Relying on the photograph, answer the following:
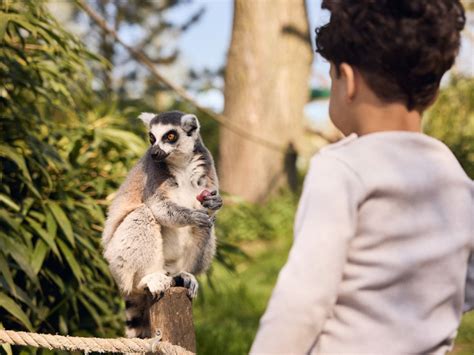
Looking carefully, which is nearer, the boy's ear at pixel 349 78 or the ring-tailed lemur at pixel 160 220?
the boy's ear at pixel 349 78

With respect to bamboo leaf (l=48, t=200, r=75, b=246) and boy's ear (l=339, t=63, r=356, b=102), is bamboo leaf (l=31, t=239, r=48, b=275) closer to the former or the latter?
bamboo leaf (l=48, t=200, r=75, b=246)

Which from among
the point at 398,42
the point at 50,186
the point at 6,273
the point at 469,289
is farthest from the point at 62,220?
the point at 398,42

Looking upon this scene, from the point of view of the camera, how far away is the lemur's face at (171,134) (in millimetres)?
2283

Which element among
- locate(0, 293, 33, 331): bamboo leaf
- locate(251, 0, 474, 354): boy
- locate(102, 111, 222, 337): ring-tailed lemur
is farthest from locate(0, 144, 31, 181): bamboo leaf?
locate(251, 0, 474, 354): boy

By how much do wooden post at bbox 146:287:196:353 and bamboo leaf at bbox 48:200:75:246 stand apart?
1398mm

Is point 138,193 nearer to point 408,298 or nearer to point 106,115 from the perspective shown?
point 408,298

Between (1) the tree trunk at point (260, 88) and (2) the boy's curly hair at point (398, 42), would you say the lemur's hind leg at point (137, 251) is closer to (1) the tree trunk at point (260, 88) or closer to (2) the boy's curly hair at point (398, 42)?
(2) the boy's curly hair at point (398, 42)

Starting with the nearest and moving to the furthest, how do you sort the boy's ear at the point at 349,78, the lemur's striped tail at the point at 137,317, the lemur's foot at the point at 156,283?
the boy's ear at the point at 349,78, the lemur's foot at the point at 156,283, the lemur's striped tail at the point at 137,317

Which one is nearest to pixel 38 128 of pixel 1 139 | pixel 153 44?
pixel 1 139

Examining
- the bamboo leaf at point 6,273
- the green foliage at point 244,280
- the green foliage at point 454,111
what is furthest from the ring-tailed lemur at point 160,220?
the green foliage at point 454,111

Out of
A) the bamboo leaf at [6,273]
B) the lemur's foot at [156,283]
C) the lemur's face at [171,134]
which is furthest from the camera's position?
the bamboo leaf at [6,273]

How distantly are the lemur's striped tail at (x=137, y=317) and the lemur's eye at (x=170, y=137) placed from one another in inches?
19.4

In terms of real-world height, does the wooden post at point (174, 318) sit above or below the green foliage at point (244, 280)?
above

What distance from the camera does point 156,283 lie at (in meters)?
2.21
